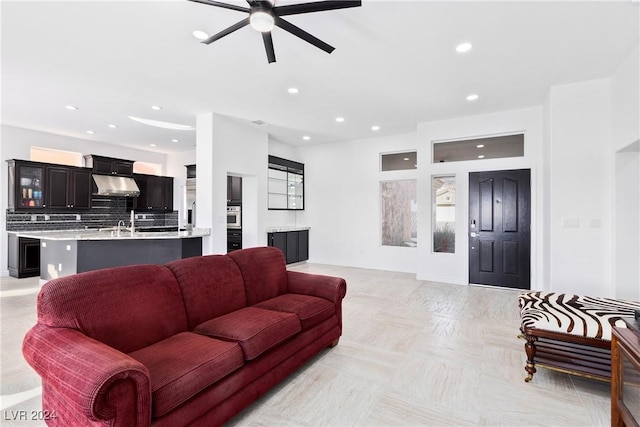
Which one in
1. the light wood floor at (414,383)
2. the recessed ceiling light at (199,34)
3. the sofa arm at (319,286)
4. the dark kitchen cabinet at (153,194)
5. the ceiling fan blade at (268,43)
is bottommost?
the light wood floor at (414,383)

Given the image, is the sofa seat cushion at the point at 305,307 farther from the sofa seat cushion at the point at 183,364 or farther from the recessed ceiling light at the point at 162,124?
the recessed ceiling light at the point at 162,124

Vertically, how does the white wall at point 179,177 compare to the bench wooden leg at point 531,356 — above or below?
above

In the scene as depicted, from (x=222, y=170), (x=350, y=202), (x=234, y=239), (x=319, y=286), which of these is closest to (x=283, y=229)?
(x=234, y=239)

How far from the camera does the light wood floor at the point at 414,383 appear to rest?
2.05m

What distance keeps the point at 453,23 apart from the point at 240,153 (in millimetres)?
4263

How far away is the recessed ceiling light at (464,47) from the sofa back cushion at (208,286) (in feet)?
10.5

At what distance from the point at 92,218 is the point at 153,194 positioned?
1456mm

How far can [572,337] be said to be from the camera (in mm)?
2338

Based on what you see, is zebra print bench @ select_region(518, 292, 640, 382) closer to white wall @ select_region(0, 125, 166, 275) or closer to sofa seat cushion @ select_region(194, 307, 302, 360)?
sofa seat cushion @ select_region(194, 307, 302, 360)

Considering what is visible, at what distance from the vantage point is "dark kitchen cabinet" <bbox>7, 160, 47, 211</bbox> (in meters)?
6.04

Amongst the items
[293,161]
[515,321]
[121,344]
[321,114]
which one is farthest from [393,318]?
[293,161]

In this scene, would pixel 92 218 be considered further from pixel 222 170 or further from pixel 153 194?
pixel 222 170

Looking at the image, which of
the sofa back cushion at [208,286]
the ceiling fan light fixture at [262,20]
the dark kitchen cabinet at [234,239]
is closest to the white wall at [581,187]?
the ceiling fan light fixture at [262,20]

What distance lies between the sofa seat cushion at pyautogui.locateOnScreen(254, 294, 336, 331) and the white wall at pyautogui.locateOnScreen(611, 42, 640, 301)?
150 inches
